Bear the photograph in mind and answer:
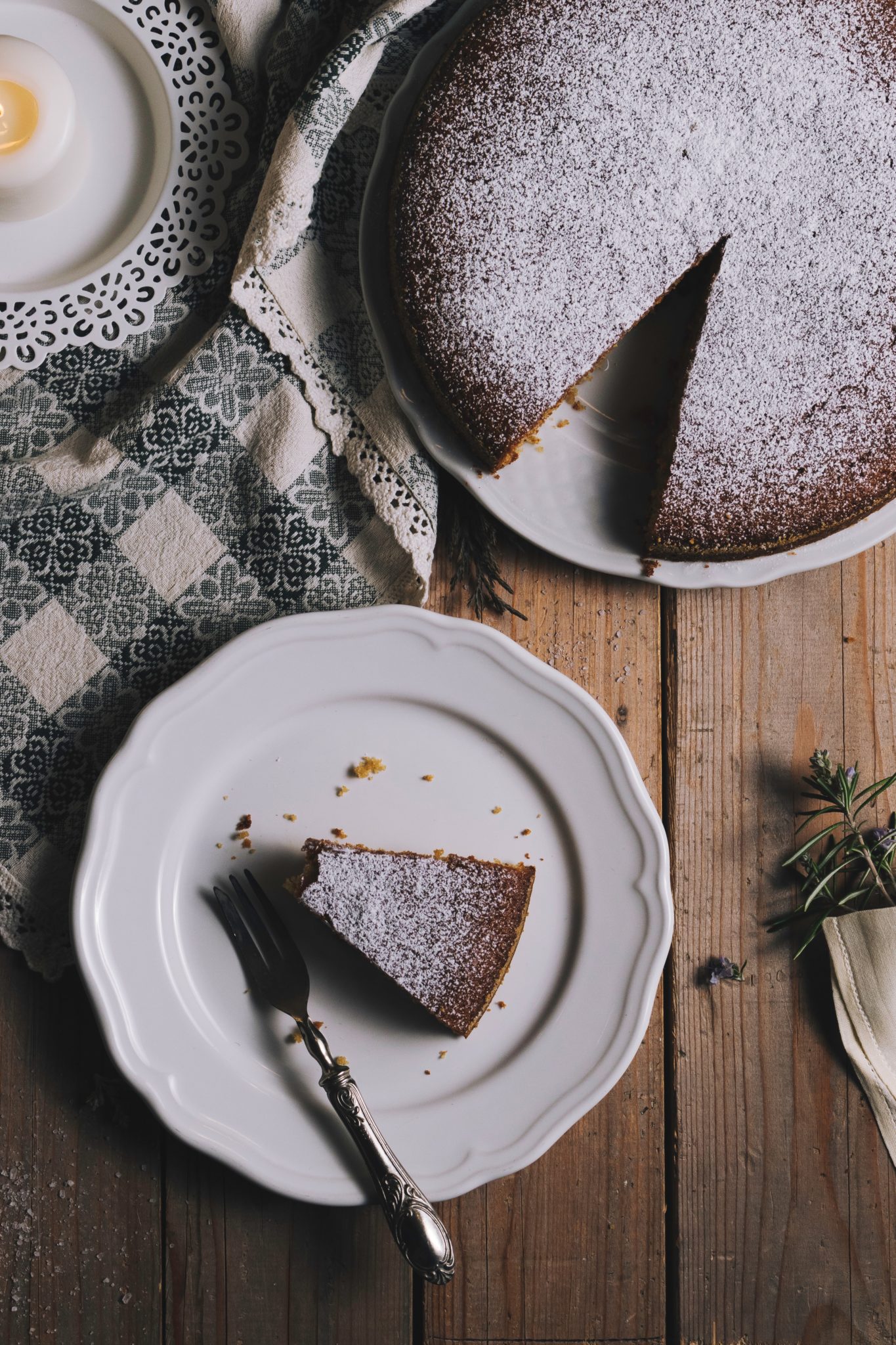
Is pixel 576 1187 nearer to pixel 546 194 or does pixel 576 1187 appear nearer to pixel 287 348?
pixel 287 348

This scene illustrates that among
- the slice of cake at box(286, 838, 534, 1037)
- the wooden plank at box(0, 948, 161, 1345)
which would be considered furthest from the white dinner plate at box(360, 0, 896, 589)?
the wooden plank at box(0, 948, 161, 1345)

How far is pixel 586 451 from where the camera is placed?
1.86 metres

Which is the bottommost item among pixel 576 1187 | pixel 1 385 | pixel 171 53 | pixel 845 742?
pixel 576 1187

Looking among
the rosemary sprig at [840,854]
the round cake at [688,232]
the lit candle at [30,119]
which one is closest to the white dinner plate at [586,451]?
the round cake at [688,232]

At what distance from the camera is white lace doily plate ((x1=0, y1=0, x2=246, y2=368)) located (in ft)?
5.83

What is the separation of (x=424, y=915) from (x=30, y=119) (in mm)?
1668

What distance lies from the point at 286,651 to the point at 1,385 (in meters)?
0.79

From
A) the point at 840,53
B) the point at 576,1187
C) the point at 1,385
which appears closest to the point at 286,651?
the point at 1,385

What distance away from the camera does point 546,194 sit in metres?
1.71

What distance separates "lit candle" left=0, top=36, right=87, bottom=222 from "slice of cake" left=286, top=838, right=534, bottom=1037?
1374 mm

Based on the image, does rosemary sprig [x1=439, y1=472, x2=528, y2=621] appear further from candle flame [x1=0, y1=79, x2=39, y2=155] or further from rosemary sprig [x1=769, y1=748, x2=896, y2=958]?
candle flame [x1=0, y1=79, x2=39, y2=155]

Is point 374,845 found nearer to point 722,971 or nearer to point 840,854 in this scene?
point 722,971

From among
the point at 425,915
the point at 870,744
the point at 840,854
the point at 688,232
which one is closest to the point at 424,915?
the point at 425,915

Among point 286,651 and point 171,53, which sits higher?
point 171,53
